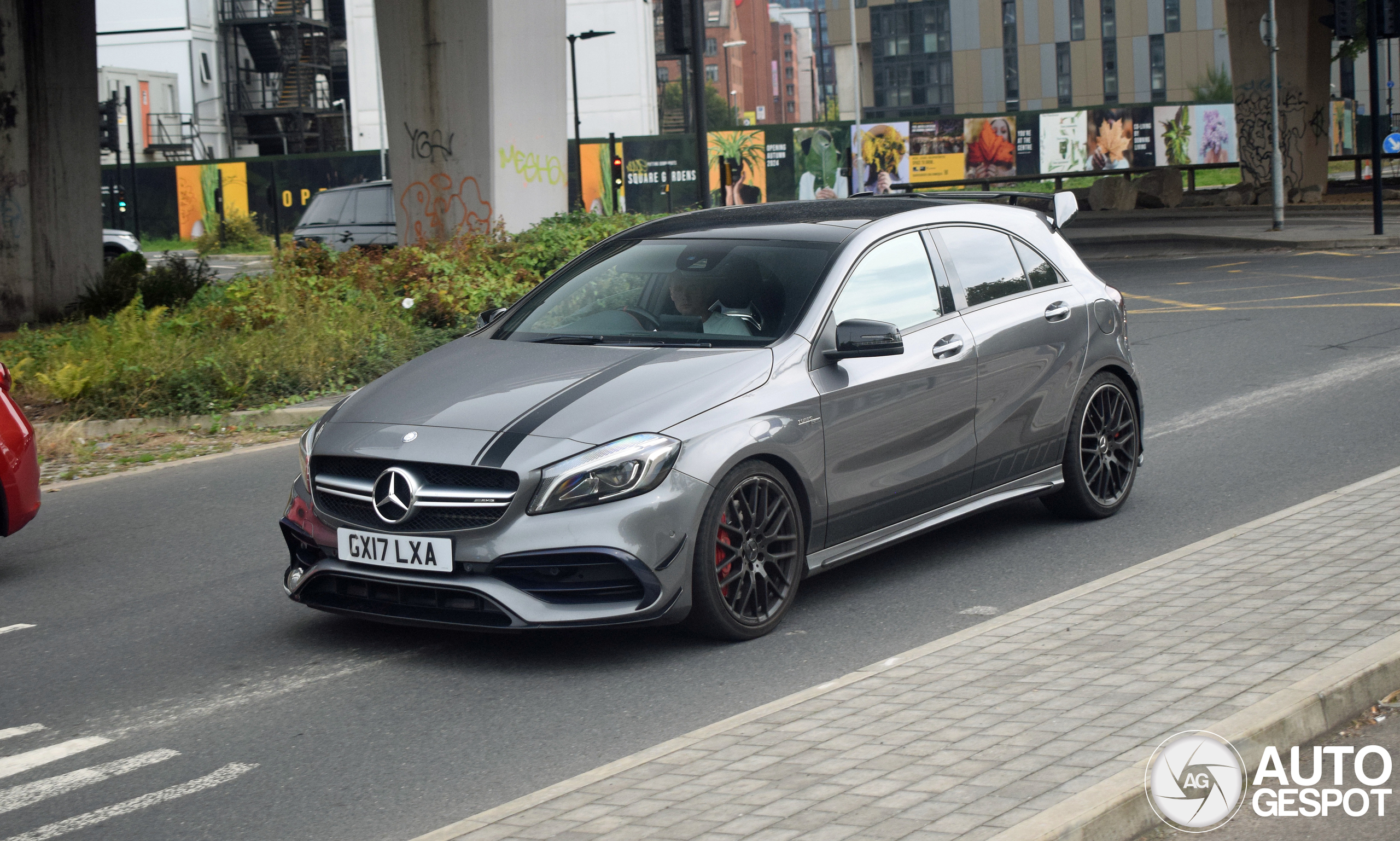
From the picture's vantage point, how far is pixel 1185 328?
14938 millimetres

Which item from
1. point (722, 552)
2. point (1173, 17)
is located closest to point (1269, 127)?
point (722, 552)

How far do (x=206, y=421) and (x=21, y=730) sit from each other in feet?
22.8

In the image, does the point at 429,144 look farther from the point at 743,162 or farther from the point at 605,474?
the point at 743,162

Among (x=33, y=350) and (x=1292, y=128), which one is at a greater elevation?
(x=1292, y=128)

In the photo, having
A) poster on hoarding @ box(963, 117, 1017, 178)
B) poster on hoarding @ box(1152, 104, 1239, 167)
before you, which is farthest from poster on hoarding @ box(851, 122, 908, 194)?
poster on hoarding @ box(1152, 104, 1239, 167)

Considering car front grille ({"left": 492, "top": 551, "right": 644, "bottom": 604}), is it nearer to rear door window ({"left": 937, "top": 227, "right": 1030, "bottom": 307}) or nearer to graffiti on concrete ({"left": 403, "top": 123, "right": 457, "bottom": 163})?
rear door window ({"left": 937, "top": 227, "right": 1030, "bottom": 307})

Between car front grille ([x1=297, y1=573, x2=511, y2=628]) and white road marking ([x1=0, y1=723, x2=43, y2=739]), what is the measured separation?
1014 mm

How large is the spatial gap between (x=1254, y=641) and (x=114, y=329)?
35.5 feet

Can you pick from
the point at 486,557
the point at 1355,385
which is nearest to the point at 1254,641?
the point at 486,557

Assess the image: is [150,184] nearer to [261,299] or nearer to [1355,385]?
[261,299]

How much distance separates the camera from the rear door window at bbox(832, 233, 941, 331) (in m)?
6.10

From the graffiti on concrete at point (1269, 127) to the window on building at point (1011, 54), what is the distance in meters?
63.1

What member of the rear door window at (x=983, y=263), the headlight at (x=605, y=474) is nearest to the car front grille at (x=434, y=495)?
the headlight at (x=605, y=474)

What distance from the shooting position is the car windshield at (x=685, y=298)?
5.97 metres
